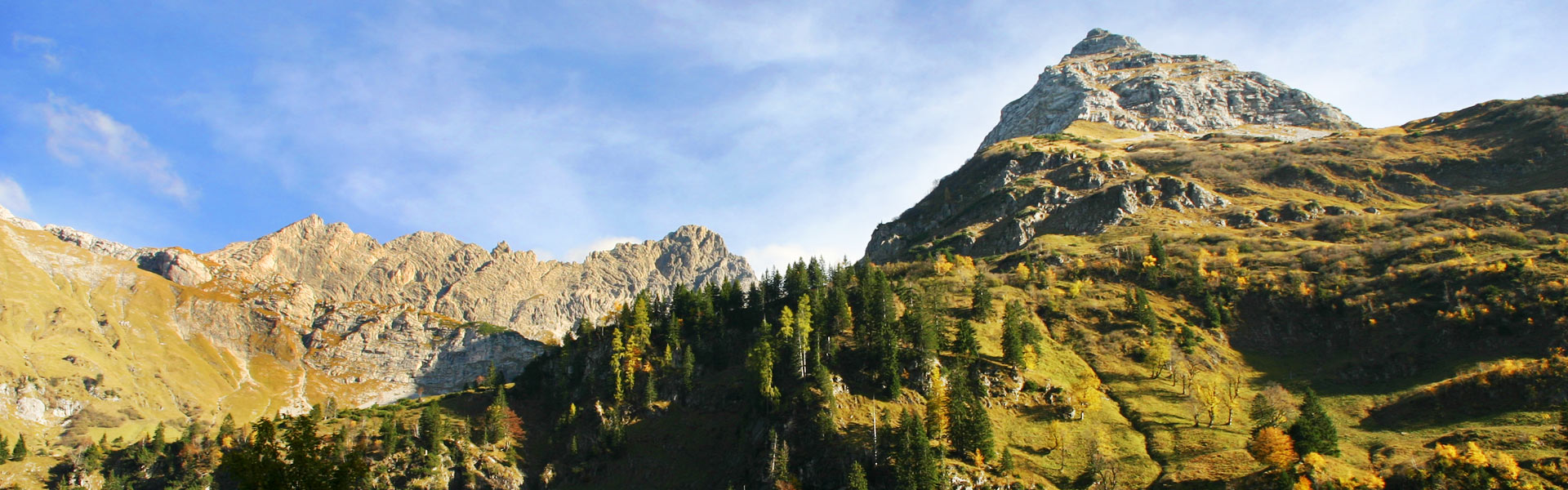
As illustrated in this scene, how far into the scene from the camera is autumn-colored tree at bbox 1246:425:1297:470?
8281 centimetres

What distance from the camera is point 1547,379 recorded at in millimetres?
90500

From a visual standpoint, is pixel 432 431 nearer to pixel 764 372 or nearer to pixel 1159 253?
pixel 764 372

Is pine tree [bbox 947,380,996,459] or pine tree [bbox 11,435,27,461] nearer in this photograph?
pine tree [bbox 947,380,996,459]

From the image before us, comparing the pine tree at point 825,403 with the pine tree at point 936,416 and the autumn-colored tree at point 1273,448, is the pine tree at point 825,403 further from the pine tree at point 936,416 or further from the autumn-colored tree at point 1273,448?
the autumn-colored tree at point 1273,448

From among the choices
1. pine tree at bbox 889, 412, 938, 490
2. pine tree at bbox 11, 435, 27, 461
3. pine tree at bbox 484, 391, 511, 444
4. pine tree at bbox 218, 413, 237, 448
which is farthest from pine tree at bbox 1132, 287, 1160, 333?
pine tree at bbox 11, 435, 27, 461

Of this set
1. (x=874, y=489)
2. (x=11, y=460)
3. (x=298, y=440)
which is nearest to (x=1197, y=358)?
(x=874, y=489)

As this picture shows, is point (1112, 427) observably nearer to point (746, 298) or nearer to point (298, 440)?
point (746, 298)

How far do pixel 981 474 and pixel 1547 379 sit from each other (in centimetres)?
7303

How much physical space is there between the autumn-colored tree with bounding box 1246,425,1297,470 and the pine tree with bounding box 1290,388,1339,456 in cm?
105

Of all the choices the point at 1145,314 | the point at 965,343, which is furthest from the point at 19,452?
the point at 1145,314

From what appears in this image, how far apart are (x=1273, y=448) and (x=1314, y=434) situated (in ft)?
19.7

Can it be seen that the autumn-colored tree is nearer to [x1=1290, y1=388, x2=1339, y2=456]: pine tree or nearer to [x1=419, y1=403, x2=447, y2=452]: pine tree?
[x1=1290, y1=388, x2=1339, y2=456]: pine tree

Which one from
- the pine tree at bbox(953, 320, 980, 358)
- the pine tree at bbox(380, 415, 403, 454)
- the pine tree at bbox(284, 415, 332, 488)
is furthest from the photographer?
the pine tree at bbox(380, 415, 403, 454)

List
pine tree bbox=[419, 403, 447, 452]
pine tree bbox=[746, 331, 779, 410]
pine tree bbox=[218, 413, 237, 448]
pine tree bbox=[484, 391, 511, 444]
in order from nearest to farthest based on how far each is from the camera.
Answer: pine tree bbox=[746, 331, 779, 410]
pine tree bbox=[419, 403, 447, 452]
pine tree bbox=[484, 391, 511, 444]
pine tree bbox=[218, 413, 237, 448]
